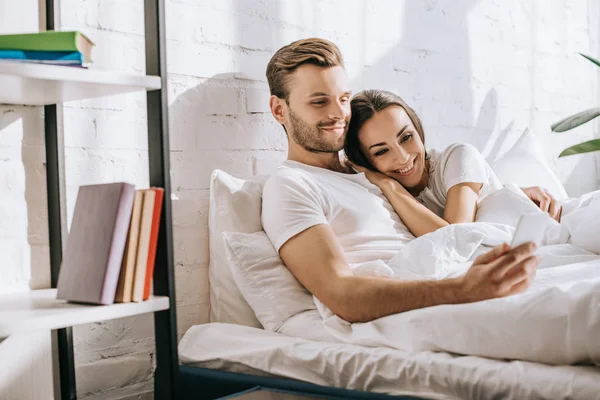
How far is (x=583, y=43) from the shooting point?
374 cm

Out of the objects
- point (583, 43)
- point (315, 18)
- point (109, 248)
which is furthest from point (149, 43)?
point (583, 43)

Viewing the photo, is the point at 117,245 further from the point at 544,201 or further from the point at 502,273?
the point at 544,201

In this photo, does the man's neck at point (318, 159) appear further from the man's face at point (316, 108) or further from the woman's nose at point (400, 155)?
the woman's nose at point (400, 155)

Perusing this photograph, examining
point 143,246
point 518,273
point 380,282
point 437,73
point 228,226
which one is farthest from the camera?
point 437,73

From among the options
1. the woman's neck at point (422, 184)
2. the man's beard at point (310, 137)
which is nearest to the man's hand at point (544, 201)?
the woman's neck at point (422, 184)

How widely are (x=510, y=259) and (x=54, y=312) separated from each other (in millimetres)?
872

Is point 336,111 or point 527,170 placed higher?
point 336,111

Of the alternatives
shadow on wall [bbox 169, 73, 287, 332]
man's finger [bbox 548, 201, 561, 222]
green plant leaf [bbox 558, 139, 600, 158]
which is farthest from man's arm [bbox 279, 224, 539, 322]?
green plant leaf [bbox 558, 139, 600, 158]

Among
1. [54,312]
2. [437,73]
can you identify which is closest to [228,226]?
[54,312]

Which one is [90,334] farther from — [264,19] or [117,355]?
[264,19]

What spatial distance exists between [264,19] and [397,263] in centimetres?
93

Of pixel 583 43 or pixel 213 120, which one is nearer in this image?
pixel 213 120

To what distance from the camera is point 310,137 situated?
207 centimetres

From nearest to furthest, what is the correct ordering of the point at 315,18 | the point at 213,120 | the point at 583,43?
the point at 213,120 < the point at 315,18 < the point at 583,43
